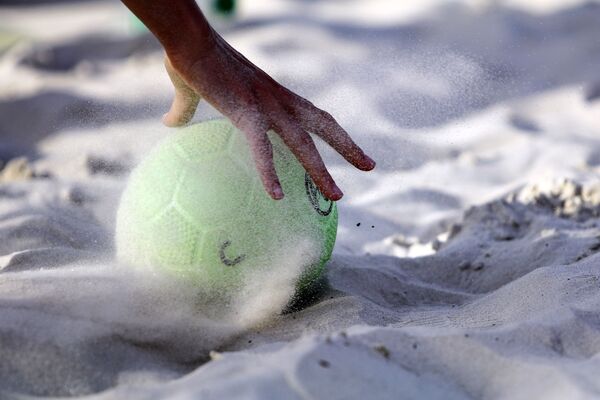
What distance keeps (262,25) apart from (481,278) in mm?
3692


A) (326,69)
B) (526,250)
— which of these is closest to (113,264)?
(526,250)

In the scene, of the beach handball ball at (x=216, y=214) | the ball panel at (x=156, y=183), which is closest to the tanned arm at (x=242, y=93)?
the beach handball ball at (x=216, y=214)

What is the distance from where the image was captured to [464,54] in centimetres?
529

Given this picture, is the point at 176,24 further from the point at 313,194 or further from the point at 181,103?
the point at 313,194

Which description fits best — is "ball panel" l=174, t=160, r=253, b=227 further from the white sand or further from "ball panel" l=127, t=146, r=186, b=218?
the white sand

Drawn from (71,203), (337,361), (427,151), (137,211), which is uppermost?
(337,361)

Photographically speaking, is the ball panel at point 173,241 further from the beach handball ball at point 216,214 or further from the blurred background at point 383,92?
the blurred background at point 383,92

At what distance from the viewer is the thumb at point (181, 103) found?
2.47 metres

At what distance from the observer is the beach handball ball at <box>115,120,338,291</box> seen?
2.33 metres

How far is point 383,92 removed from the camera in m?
4.81

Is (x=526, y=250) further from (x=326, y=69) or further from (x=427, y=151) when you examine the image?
(x=326, y=69)

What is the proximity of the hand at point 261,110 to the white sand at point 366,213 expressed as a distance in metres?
0.41

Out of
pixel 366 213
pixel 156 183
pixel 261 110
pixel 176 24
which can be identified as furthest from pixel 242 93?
pixel 366 213

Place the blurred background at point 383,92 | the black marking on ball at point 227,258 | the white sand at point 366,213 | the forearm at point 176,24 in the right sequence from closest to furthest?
1. the white sand at point 366,213
2. the forearm at point 176,24
3. the black marking on ball at point 227,258
4. the blurred background at point 383,92
